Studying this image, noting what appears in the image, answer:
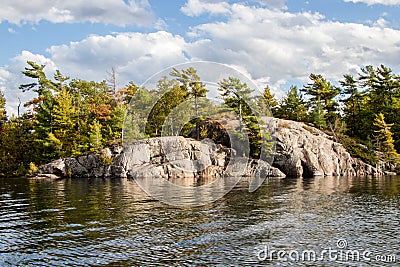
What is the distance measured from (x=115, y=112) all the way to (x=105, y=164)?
10185 mm

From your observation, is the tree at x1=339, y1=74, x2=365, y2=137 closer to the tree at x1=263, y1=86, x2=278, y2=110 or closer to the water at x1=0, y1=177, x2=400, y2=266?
the tree at x1=263, y1=86, x2=278, y2=110

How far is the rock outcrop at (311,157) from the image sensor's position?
5522 centimetres

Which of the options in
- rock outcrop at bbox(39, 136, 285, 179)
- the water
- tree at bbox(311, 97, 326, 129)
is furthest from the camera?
tree at bbox(311, 97, 326, 129)

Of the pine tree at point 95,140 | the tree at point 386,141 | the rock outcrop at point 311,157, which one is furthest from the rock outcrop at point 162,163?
the tree at point 386,141

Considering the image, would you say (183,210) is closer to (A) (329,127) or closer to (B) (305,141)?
(B) (305,141)

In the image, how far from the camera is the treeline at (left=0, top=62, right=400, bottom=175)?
56375mm

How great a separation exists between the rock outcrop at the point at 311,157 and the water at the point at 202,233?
29.1 m

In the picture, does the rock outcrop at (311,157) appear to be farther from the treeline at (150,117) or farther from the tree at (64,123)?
the tree at (64,123)

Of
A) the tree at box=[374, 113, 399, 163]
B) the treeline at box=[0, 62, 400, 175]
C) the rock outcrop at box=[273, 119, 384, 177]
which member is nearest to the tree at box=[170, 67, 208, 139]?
the treeline at box=[0, 62, 400, 175]

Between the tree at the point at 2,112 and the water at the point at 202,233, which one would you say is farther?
the tree at the point at 2,112

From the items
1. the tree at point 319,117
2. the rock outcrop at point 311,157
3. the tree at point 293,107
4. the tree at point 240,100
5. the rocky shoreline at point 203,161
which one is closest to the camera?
the tree at point 240,100

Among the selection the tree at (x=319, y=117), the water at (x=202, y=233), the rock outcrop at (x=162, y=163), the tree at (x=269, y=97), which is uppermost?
the tree at (x=269, y=97)

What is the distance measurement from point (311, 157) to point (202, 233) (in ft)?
140

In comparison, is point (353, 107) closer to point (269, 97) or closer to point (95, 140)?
point (269, 97)
